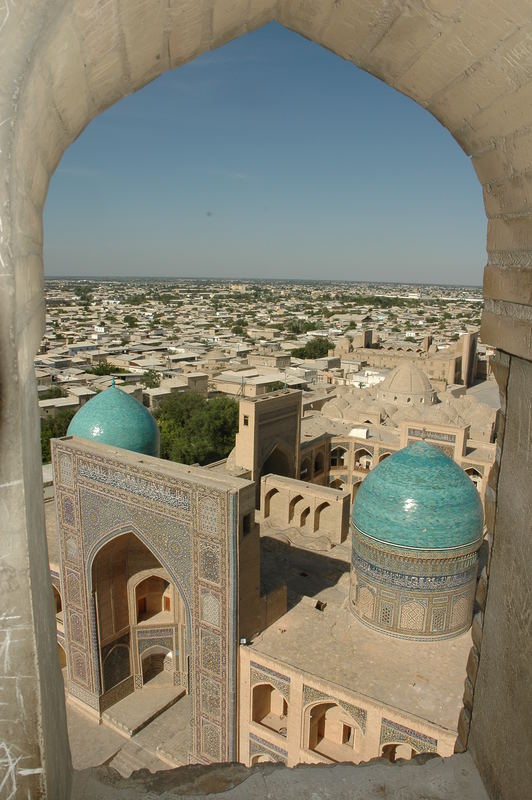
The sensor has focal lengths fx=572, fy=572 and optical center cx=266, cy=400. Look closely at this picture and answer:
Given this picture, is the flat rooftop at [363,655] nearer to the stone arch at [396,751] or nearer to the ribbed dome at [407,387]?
the stone arch at [396,751]

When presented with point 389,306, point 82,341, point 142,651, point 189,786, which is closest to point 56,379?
point 82,341

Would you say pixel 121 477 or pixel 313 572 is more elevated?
pixel 121 477

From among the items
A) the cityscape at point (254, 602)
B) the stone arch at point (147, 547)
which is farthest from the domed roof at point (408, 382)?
the stone arch at point (147, 547)

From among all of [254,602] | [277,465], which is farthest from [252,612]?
[277,465]

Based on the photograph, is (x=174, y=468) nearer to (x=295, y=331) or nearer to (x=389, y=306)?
(x=295, y=331)

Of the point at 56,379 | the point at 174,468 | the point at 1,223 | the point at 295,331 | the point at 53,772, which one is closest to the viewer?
the point at 1,223

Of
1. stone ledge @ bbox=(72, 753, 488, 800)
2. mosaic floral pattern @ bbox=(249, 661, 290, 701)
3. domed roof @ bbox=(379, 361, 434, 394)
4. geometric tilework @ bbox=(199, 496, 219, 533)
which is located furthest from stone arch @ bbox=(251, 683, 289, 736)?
domed roof @ bbox=(379, 361, 434, 394)

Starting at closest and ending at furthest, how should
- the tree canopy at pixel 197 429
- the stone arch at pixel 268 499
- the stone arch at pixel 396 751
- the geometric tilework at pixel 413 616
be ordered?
the stone arch at pixel 396 751, the geometric tilework at pixel 413 616, the stone arch at pixel 268 499, the tree canopy at pixel 197 429
